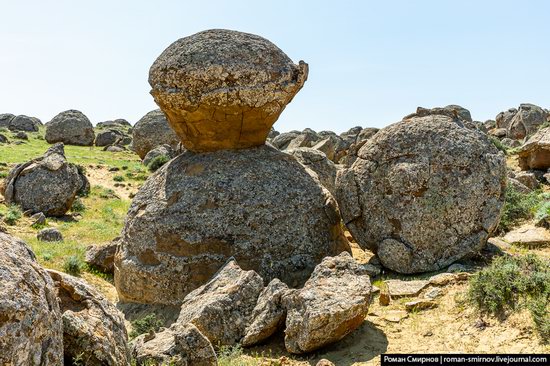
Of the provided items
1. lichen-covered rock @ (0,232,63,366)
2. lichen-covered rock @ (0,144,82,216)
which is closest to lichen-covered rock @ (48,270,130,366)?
lichen-covered rock @ (0,232,63,366)

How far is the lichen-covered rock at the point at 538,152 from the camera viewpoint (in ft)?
71.9

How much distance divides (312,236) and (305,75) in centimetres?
376

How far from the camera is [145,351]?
6211 millimetres

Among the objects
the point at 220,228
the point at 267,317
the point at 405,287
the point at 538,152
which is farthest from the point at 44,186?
the point at 538,152

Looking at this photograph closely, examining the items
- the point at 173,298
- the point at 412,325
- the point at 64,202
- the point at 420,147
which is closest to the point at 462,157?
the point at 420,147

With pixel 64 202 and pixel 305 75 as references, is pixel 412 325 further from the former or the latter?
pixel 64 202

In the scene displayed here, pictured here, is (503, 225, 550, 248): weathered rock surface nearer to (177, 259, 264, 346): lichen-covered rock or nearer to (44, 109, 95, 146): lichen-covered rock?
(177, 259, 264, 346): lichen-covered rock

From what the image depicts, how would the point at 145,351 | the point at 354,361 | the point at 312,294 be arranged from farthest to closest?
the point at 312,294
the point at 354,361
the point at 145,351

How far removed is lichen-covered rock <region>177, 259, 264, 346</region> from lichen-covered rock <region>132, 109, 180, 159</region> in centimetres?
2865

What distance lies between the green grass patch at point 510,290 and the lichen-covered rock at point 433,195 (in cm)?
226

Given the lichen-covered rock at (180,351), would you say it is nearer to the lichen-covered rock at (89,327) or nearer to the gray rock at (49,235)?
the lichen-covered rock at (89,327)

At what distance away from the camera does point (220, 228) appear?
9.99m

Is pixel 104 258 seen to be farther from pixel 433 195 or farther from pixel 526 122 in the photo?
pixel 526 122

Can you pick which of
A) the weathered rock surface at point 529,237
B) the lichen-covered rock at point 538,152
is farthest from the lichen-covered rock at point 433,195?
the lichen-covered rock at point 538,152
